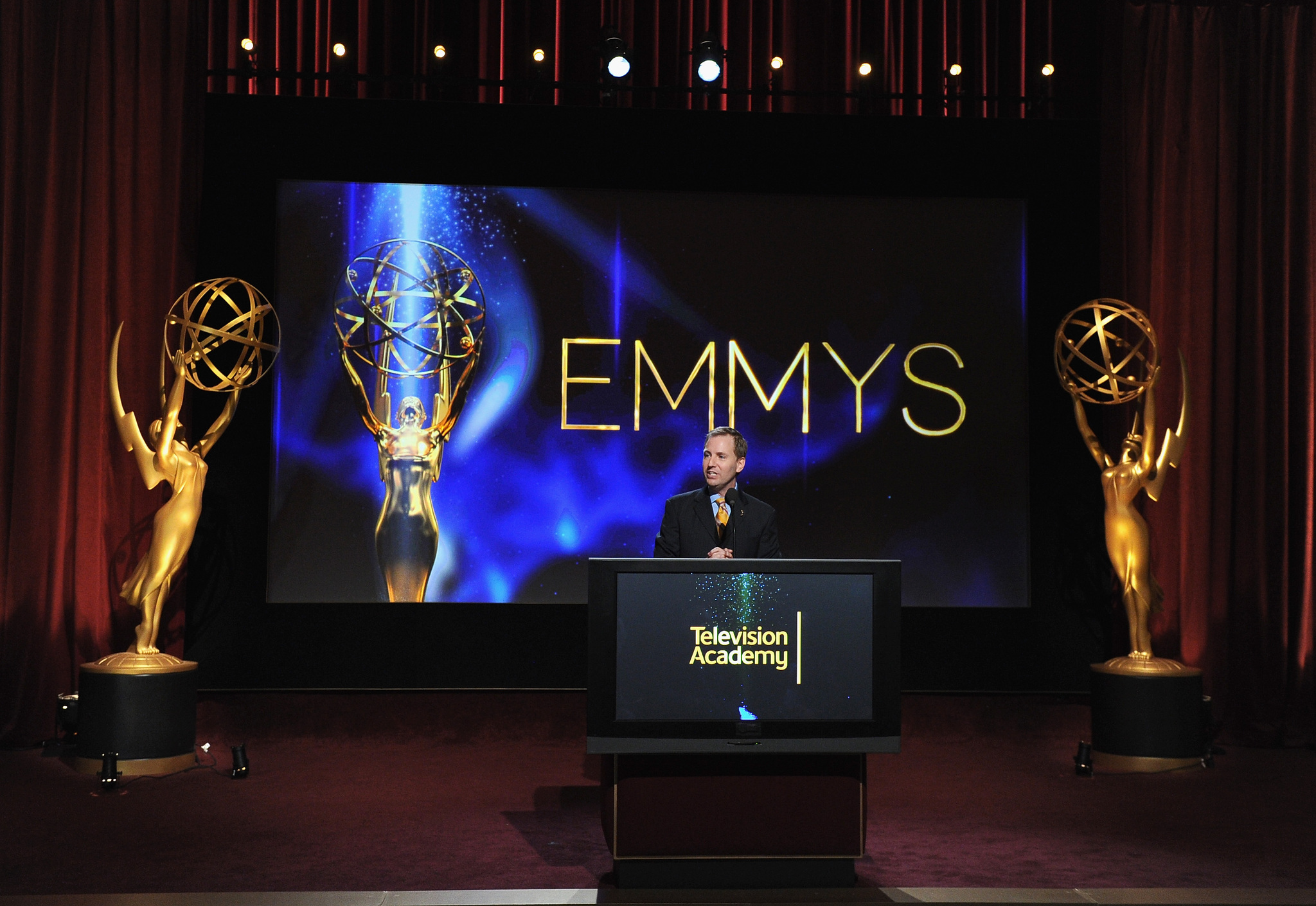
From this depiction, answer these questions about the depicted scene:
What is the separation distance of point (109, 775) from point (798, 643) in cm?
329

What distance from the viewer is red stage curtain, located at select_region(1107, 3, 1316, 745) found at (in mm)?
6305

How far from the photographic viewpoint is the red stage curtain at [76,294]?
591 cm

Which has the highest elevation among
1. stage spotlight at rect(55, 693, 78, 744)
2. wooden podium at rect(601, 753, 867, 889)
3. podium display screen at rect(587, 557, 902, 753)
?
podium display screen at rect(587, 557, 902, 753)

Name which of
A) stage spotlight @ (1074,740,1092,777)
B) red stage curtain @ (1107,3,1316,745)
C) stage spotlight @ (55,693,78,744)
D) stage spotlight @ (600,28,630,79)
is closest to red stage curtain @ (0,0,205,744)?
stage spotlight @ (55,693,78,744)

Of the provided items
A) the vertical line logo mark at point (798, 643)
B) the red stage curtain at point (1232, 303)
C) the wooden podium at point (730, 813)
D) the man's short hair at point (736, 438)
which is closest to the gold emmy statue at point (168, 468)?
the man's short hair at point (736, 438)

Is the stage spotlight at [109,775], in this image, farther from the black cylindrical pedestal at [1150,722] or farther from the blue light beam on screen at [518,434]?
the black cylindrical pedestal at [1150,722]

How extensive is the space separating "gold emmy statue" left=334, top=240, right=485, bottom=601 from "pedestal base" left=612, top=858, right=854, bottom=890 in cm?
328

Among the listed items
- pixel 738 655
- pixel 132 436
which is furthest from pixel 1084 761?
pixel 132 436

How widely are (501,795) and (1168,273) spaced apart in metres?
4.73

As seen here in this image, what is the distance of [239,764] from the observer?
16.6 feet

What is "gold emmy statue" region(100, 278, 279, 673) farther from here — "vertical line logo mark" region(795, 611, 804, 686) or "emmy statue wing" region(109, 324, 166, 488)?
"vertical line logo mark" region(795, 611, 804, 686)

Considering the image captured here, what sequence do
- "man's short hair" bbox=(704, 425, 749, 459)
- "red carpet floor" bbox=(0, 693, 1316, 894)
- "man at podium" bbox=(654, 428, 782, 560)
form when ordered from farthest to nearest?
"man at podium" bbox=(654, 428, 782, 560), "man's short hair" bbox=(704, 425, 749, 459), "red carpet floor" bbox=(0, 693, 1316, 894)

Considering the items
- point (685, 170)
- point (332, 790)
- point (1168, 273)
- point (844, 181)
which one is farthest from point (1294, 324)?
point (332, 790)

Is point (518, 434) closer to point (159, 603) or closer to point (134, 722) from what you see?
point (159, 603)
